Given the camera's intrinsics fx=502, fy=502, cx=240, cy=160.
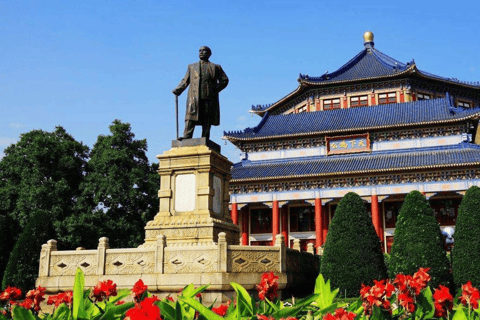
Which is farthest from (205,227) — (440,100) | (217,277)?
(440,100)

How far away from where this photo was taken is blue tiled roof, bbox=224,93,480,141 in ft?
129

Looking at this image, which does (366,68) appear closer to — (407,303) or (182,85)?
(182,85)

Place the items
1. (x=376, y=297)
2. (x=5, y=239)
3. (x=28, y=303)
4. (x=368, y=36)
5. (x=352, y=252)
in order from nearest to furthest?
(x=376, y=297) → (x=28, y=303) → (x=352, y=252) → (x=5, y=239) → (x=368, y=36)

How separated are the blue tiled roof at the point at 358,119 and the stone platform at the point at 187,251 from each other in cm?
2781

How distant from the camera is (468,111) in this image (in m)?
38.0

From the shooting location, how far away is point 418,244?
1597cm

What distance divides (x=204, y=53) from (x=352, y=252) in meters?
7.64

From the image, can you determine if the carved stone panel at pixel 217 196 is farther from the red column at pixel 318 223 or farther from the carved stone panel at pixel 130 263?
the red column at pixel 318 223

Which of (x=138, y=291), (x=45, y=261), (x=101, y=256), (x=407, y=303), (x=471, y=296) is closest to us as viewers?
(x=407, y=303)

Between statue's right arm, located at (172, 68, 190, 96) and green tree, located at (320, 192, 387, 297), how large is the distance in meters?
6.73

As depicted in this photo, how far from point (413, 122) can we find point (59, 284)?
31493mm

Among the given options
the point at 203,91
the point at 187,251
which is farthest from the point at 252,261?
the point at 203,91

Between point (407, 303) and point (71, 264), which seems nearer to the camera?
point (407, 303)

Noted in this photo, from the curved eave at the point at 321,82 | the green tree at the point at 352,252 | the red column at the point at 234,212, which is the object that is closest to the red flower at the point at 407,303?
the green tree at the point at 352,252
